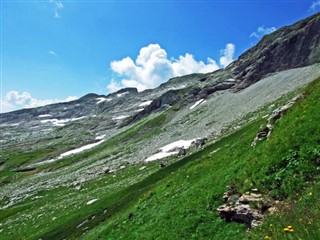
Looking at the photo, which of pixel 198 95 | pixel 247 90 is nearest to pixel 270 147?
pixel 247 90

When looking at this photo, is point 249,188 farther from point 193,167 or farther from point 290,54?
point 290,54

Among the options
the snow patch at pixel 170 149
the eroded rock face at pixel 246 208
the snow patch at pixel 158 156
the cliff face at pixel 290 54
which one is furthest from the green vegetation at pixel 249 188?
the cliff face at pixel 290 54

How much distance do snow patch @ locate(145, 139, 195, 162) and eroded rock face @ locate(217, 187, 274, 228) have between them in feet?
188

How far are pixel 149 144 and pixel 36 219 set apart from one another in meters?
47.5

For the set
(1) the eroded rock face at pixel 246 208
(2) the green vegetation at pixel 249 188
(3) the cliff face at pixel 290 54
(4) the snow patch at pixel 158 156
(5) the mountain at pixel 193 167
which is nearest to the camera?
(2) the green vegetation at pixel 249 188

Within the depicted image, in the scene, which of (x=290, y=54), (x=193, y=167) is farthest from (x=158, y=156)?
(x=290, y=54)

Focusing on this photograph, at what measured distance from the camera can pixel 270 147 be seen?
2278cm

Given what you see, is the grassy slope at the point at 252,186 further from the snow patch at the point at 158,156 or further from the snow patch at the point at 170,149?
the snow patch at the point at 170,149

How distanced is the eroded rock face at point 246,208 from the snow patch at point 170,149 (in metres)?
57.2

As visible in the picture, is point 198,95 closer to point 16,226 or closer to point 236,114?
point 236,114

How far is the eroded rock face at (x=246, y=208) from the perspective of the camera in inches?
722

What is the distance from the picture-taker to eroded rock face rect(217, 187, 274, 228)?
→ 18.3m

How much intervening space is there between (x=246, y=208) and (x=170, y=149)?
213 feet

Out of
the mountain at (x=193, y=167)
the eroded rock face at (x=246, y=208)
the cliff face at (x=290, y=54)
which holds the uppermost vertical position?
the cliff face at (x=290, y=54)
